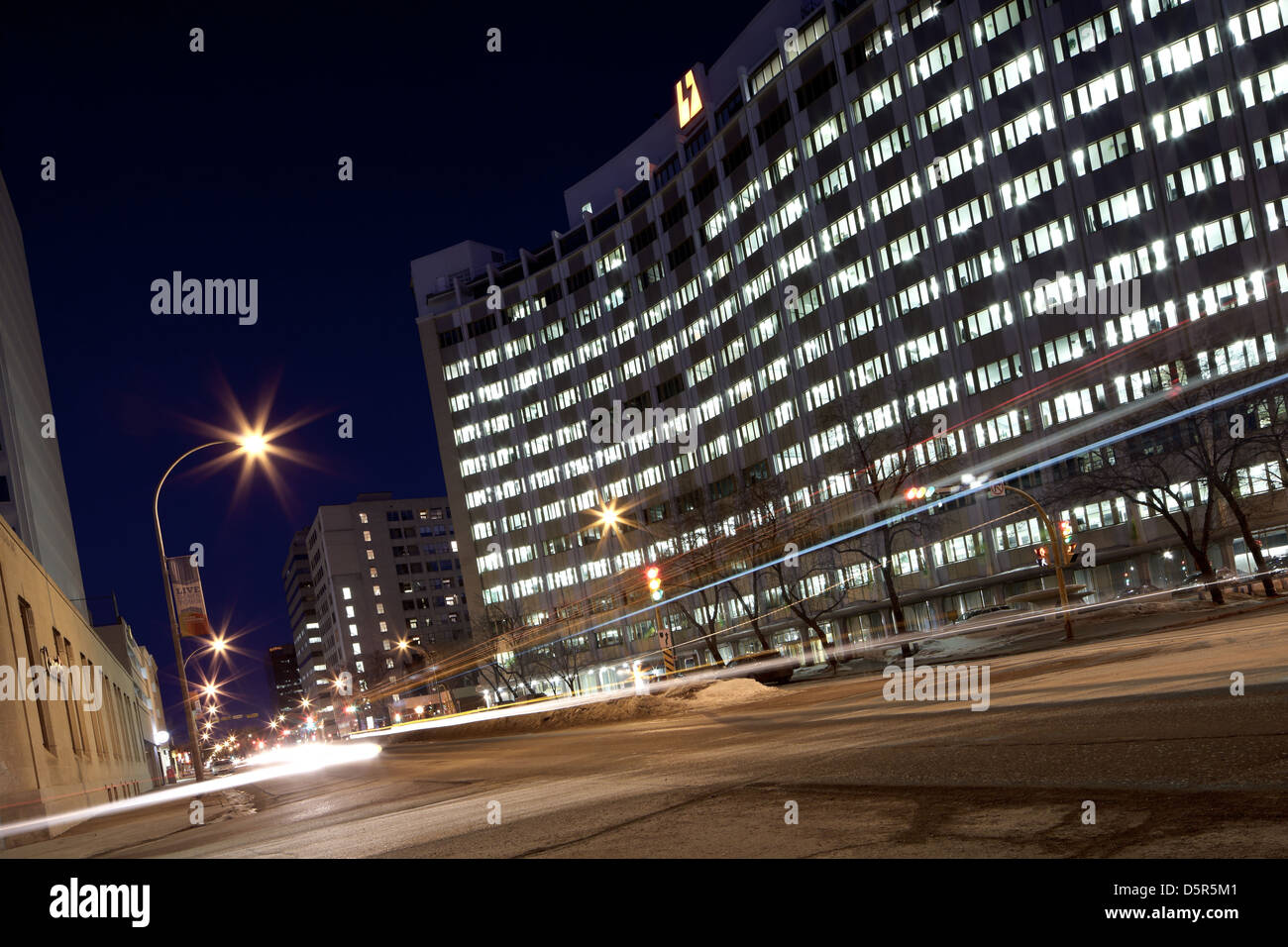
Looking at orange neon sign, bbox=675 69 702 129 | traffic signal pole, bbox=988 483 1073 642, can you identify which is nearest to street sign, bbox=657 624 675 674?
traffic signal pole, bbox=988 483 1073 642

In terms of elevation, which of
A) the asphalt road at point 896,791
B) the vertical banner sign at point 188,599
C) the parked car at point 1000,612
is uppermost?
the vertical banner sign at point 188,599

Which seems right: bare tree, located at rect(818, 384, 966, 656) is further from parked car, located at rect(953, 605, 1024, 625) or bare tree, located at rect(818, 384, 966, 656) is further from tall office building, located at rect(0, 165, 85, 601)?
tall office building, located at rect(0, 165, 85, 601)

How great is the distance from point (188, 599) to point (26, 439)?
48924 millimetres

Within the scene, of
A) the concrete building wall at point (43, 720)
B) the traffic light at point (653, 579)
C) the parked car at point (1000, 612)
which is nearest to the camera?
the concrete building wall at point (43, 720)

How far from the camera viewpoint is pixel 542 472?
408ft

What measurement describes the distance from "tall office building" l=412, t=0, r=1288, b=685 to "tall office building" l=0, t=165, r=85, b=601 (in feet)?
149

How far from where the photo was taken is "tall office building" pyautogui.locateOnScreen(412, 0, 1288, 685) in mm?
63531

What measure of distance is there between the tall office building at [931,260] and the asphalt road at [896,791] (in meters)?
51.3

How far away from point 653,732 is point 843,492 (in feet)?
206

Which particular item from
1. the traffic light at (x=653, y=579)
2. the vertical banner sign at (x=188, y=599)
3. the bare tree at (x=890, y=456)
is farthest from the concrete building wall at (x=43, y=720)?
the bare tree at (x=890, y=456)

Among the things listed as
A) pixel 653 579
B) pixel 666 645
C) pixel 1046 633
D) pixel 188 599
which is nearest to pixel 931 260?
pixel 1046 633

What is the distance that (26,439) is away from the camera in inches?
2665

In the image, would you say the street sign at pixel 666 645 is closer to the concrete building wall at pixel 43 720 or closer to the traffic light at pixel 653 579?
the traffic light at pixel 653 579

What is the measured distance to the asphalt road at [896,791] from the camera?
5.78 m
